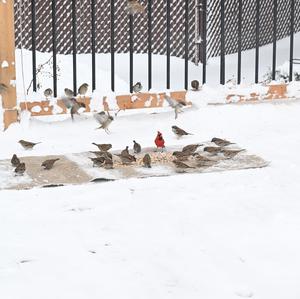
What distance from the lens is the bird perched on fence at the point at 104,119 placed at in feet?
20.5

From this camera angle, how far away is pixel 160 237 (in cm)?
375

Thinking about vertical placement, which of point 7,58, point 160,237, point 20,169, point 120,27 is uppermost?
point 120,27

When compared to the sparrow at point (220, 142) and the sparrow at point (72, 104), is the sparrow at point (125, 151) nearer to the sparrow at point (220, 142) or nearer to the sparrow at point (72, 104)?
the sparrow at point (220, 142)

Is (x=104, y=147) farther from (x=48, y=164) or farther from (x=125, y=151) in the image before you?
(x=48, y=164)

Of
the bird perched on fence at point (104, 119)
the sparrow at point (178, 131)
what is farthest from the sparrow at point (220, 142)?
the bird perched on fence at point (104, 119)

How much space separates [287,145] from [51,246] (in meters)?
2.66

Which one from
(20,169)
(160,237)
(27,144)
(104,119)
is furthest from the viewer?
(104,119)

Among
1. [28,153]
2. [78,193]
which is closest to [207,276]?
[78,193]

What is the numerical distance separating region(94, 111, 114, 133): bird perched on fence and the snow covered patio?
0.76m

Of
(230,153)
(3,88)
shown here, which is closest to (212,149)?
(230,153)

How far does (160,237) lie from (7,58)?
8.97 feet

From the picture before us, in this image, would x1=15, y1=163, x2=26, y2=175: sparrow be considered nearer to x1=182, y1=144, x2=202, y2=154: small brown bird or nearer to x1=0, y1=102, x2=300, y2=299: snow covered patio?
x1=0, y1=102, x2=300, y2=299: snow covered patio

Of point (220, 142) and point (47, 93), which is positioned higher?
point (47, 93)

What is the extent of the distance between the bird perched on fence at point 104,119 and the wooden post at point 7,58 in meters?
0.63
